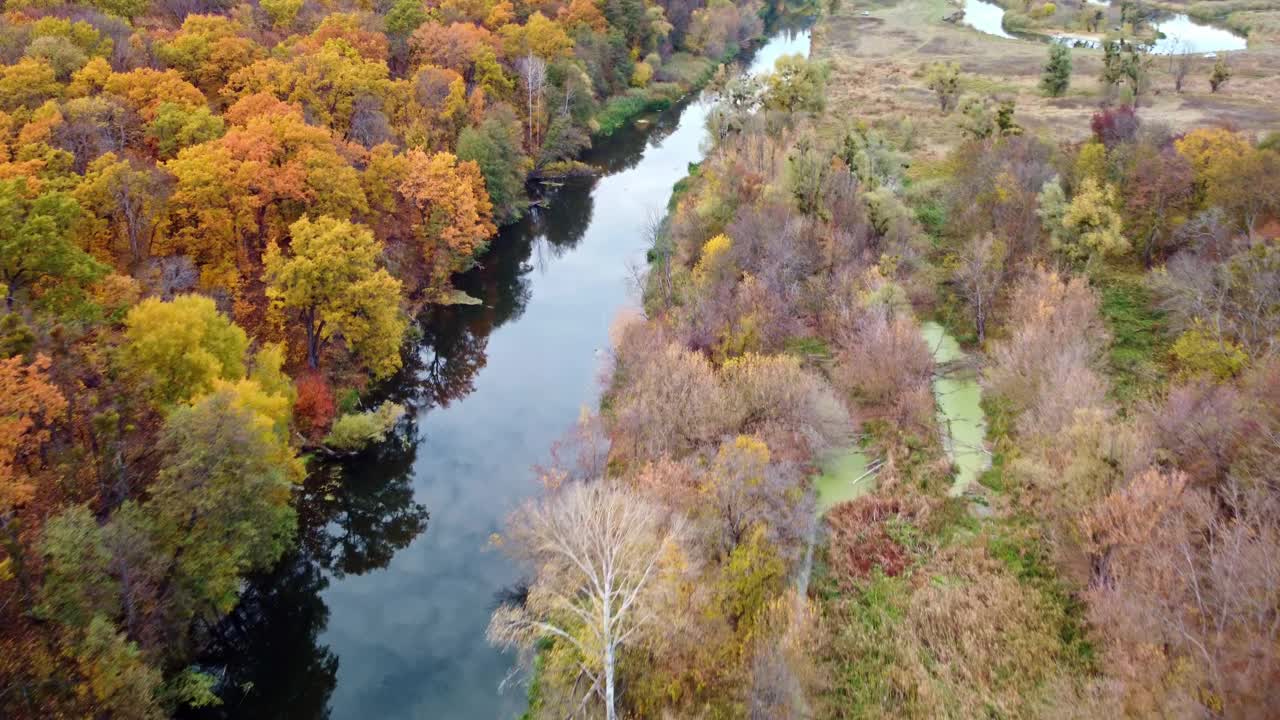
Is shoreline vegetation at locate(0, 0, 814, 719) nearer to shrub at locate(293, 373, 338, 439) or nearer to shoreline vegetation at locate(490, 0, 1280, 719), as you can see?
shrub at locate(293, 373, 338, 439)

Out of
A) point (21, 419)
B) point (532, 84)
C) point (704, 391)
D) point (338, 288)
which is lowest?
point (704, 391)

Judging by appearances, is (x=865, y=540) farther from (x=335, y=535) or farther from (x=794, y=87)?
(x=794, y=87)

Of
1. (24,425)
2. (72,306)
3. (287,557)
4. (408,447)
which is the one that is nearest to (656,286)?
(408,447)

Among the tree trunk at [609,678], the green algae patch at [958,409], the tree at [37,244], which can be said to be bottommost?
the green algae patch at [958,409]

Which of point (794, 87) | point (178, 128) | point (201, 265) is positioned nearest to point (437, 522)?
point (201, 265)

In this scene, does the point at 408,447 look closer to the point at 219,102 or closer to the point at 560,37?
the point at 219,102

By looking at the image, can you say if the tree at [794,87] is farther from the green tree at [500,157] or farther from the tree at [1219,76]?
the tree at [1219,76]

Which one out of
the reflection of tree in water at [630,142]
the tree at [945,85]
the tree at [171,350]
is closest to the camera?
the tree at [171,350]

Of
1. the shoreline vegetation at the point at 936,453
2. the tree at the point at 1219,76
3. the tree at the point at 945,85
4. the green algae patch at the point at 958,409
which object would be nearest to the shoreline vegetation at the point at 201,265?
the shoreline vegetation at the point at 936,453
